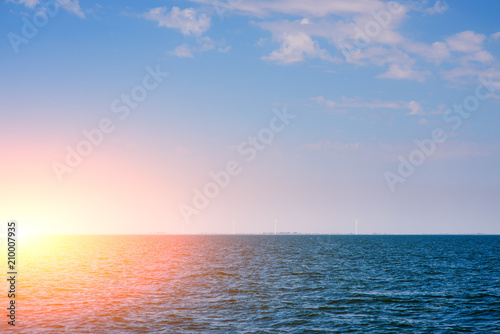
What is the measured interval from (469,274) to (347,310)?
40.3 meters

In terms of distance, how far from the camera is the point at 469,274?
2803 inches

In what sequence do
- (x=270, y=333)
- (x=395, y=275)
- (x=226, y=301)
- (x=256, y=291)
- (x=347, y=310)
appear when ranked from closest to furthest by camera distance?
(x=270, y=333)
(x=347, y=310)
(x=226, y=301)
(x=256, y=291)
(x=395, y=275)

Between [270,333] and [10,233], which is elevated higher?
[10,233]

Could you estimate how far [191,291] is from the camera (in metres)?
53.4

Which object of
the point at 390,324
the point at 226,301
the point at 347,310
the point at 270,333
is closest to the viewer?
the point at 270,333

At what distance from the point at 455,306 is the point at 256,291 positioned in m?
22.4

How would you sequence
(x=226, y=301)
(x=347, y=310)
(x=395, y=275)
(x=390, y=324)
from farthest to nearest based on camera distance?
(x=395, y=275), (x=226, y=301), (x=347, y=310), (x=390, y=324)

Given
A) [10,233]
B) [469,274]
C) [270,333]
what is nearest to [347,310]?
[270,333]

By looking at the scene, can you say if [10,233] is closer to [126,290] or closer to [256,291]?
[126,290]

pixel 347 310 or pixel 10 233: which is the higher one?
pixel 10 233

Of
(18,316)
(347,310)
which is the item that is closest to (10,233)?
(18,316)

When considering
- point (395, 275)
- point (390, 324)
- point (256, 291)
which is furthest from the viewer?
point (395, 275)

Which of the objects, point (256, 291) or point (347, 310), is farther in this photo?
point (256, 291)

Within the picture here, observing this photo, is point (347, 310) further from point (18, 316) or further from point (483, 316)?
point (18, 316)
